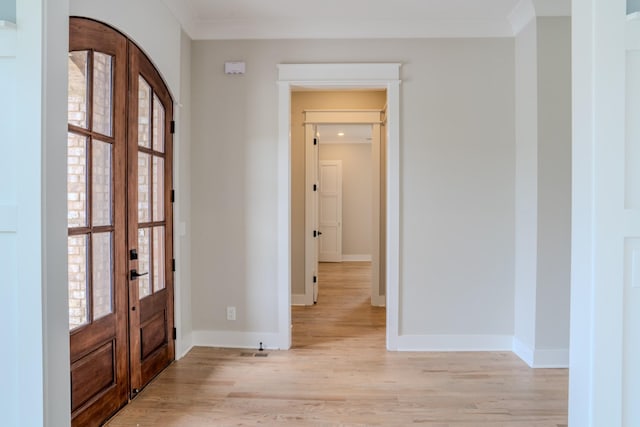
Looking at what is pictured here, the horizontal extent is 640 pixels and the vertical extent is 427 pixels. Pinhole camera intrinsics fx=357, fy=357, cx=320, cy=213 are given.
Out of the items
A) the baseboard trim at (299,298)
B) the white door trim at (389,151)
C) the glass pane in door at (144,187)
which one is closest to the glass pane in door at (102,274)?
the glass pane in door at (144,187)

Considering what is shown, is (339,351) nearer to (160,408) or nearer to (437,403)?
(437,403)

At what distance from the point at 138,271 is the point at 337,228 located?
6605 millimetres

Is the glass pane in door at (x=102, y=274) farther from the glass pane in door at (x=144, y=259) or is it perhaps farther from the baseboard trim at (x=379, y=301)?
the baseboard trim at (x=379, y=301)

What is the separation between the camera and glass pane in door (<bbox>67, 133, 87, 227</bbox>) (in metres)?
1.92

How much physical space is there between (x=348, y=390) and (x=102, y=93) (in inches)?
101

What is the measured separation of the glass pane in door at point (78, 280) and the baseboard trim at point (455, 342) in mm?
2533

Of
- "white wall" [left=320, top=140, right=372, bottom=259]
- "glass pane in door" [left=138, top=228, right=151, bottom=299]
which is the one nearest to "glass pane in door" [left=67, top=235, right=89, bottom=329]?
"glass pane in door" [left=138, top=228, right=151, bottom=299]

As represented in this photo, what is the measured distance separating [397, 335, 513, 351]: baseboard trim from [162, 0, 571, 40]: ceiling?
2784 mm

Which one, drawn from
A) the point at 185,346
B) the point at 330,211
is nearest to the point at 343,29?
the point at 185,346

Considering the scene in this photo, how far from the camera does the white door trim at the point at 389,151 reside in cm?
330

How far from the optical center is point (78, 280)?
1968mm
